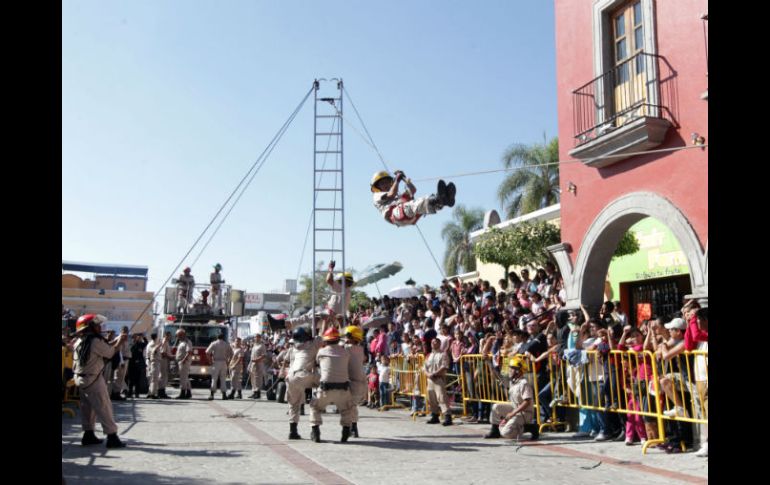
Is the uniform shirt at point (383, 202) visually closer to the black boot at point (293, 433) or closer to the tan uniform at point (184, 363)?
the black boot at point (293, 433)

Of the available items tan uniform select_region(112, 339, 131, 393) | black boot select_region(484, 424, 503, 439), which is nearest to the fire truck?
tan uniform select_region(112, 339, 131, 393)

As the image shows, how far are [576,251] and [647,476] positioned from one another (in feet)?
24.7

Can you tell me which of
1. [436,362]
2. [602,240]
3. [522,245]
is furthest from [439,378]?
[522,245]

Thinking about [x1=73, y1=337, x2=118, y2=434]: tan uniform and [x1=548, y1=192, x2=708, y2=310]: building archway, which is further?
[x1=548, y1=192, x2=708, y2=310]: building archway

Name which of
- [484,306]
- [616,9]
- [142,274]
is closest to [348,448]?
[484,306]

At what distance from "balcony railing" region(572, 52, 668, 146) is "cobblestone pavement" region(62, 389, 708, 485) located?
5932 millimetres

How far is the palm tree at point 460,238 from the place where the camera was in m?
39.7

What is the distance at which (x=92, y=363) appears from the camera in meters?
10.4

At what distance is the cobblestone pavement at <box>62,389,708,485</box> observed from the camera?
25.4 feet

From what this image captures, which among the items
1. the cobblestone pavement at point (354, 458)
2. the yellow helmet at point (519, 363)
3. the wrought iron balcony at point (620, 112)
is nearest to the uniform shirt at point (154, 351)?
the cobblestone pavement at point (354, 458)

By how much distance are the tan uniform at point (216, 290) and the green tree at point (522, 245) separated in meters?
9.89

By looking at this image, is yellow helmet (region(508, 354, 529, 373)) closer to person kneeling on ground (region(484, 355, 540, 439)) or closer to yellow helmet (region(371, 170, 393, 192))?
person kneeling on ground (region(484, 355, 540, 439))
